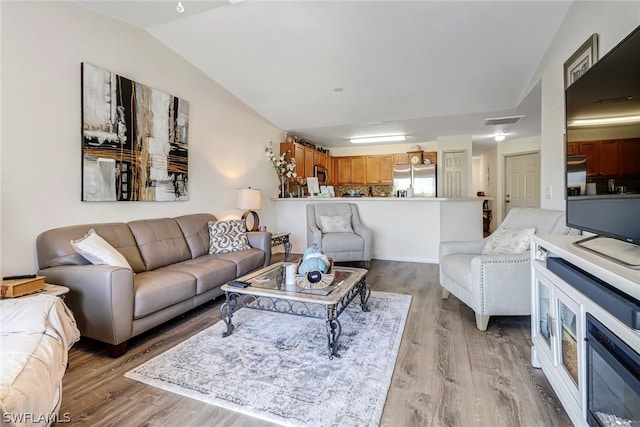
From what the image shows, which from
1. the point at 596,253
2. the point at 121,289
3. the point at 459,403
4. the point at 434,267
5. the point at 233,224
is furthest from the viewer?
the point at 434,267

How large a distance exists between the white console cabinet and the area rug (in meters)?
0.82

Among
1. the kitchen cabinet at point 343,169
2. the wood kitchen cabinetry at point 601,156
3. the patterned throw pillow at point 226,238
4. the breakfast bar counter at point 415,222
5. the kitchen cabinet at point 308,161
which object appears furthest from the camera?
the kitchen cabinet at point 343,169

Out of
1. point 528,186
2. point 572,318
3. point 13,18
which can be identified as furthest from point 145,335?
point 528,186

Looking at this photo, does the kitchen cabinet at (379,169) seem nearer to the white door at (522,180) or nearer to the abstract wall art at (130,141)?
the white door at (522,180)

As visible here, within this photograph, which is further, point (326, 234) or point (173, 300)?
point (326, 234)

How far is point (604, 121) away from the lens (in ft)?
4.36

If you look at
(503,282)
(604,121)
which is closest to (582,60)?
(604,121)

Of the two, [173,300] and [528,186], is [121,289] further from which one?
[528,186]

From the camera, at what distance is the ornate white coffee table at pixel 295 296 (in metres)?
1.97

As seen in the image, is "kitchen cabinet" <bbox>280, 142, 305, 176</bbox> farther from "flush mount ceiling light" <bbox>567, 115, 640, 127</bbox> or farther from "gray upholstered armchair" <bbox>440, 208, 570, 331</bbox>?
"flush mount ceiling light" <bbox>567, 115, 640, 127</bbox>

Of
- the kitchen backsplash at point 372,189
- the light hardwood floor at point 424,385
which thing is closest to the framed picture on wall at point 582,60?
the light hardwood floor at point 424,385

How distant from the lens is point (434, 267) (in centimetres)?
438

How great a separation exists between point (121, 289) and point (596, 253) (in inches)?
103

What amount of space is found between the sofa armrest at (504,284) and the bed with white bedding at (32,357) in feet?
8.25
